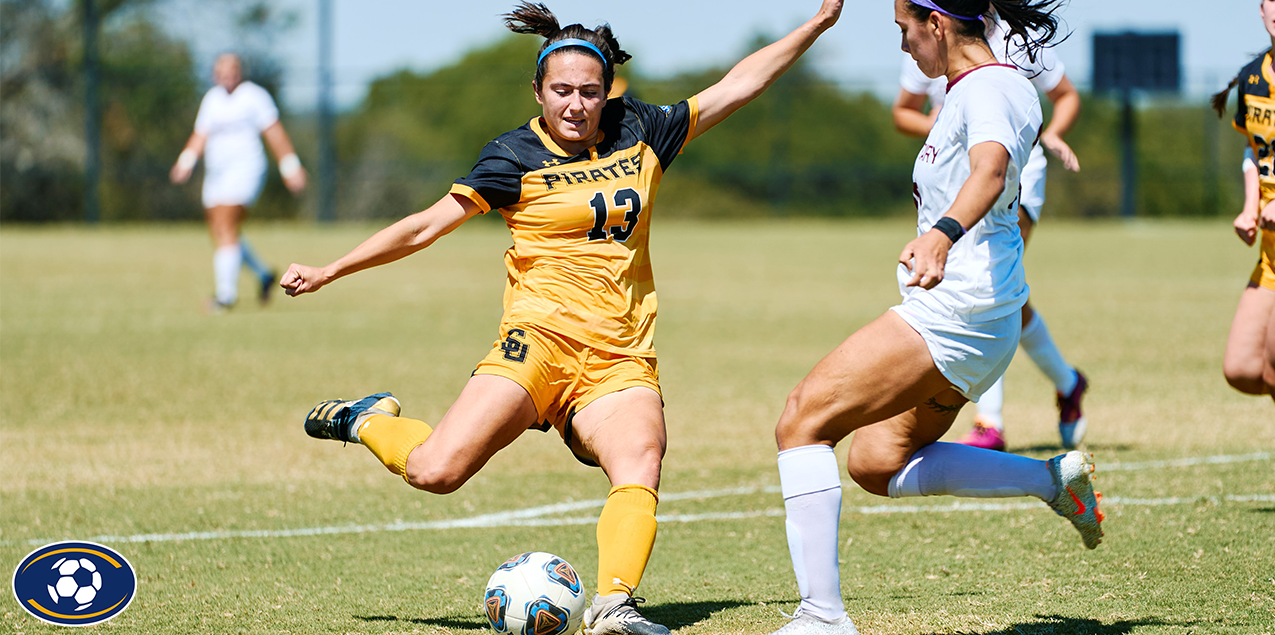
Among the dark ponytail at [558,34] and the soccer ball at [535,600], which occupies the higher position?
the dark ponytail at [558,34]

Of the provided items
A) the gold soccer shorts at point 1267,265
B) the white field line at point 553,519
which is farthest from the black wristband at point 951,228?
the gold soccer shorts at point 1267,265

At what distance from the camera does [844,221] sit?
3956cm

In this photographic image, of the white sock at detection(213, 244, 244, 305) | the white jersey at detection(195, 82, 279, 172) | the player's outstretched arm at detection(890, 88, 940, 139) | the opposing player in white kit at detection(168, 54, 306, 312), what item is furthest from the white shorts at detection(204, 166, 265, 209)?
the player's outstretched arm at detection(890, 88, 940, 139)

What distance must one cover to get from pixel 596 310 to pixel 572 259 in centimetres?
20

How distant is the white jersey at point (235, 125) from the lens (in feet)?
47.3

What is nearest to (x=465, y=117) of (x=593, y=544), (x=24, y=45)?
(x=24, y=45)

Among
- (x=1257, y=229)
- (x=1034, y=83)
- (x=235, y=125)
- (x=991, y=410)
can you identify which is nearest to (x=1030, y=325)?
(x=991, y=410)

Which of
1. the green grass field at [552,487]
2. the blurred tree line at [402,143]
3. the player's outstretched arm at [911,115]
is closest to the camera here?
the green grass field at [552,487]

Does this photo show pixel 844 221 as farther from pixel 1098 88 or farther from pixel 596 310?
pixel 596 310

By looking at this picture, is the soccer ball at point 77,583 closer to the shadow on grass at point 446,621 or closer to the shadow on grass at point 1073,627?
the shadow on grass at point 446,621

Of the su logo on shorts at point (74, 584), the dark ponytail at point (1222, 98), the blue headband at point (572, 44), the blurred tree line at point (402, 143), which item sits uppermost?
the blue headband at point (572, 44)

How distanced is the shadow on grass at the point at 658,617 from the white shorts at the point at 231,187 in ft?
34.9

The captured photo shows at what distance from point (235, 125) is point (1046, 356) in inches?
416

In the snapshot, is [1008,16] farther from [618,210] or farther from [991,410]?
[991,410]
